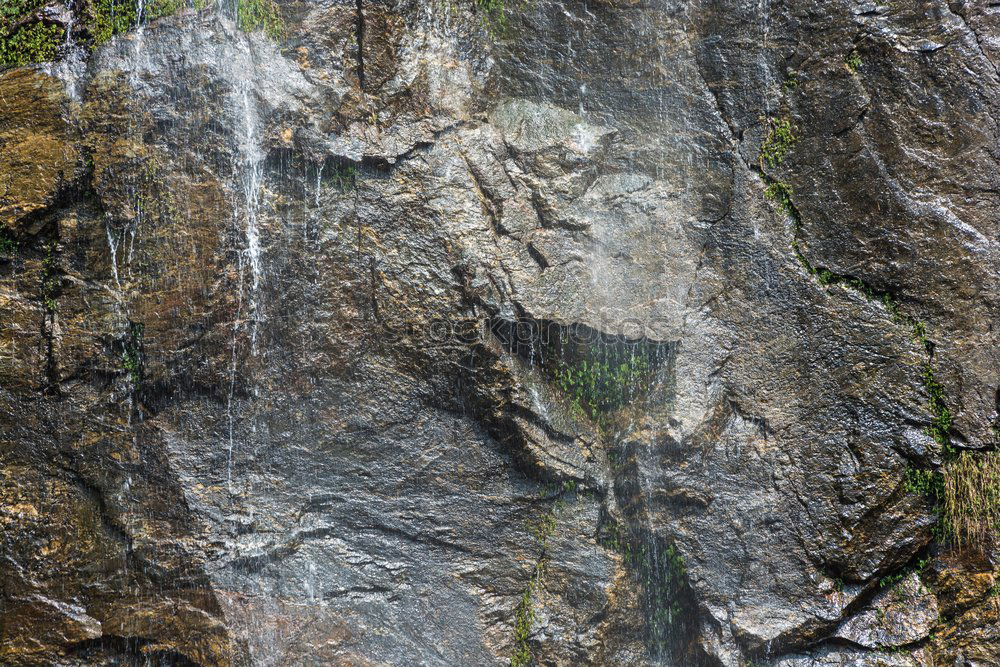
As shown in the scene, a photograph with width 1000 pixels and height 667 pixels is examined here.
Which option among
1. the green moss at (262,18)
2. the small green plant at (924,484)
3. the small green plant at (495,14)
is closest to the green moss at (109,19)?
the green moss at (262,18)

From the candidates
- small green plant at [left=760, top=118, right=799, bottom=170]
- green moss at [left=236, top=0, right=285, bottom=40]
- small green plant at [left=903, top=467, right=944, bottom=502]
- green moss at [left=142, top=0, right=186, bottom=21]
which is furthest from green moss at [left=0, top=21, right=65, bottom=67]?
small green plant at [left=903, top=467, right=944, bottom=502]

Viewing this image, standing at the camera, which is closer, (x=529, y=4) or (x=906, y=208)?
(x=906, y=208)

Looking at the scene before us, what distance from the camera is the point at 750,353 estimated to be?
15.2ft

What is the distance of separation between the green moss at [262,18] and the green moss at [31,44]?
1.19 meters

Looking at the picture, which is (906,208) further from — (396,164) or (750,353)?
(396,164)

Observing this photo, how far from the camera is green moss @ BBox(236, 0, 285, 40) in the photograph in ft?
15.6

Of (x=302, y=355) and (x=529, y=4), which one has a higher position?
A: (x=529, y=4)

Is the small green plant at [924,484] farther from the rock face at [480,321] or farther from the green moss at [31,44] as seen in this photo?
the green moss at [31,44]

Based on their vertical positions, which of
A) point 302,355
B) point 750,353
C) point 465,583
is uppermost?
point 750,353

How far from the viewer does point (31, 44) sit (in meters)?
4.73

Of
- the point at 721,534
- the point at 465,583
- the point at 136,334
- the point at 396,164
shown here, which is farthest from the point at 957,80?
the point at 136,334

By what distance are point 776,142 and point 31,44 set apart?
4998 millimetres

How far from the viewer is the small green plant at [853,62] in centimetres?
454

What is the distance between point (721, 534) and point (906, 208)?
2.35m
